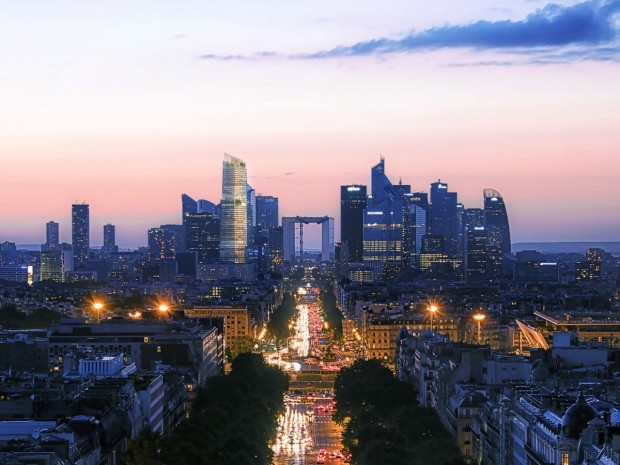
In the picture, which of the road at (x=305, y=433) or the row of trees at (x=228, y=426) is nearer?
the row of trees at (x=228, y=426)

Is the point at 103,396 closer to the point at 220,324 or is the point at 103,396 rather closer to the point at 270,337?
the point at 220,324

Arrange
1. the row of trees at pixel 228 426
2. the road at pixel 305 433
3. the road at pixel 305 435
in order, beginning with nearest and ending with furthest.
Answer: the row of trees at pixel 228 426, the road at pixel 305 435, the road at pixel 305 433

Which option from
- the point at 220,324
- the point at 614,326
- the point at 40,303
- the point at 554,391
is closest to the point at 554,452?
the point at 554,391

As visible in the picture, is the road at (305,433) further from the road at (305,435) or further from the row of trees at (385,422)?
the row of trees at (385,422)

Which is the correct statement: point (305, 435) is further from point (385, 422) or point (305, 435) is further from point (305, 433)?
point (385, 422)

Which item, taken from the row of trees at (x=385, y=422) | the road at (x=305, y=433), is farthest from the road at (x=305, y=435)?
the row of trees at (x=385, y=422)

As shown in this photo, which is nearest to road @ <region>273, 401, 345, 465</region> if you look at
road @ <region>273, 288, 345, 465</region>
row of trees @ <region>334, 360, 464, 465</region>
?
road @ <region>273, 288, 345, 465</region>

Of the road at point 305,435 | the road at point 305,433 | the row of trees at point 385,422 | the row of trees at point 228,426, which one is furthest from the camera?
the road at point 305,433
